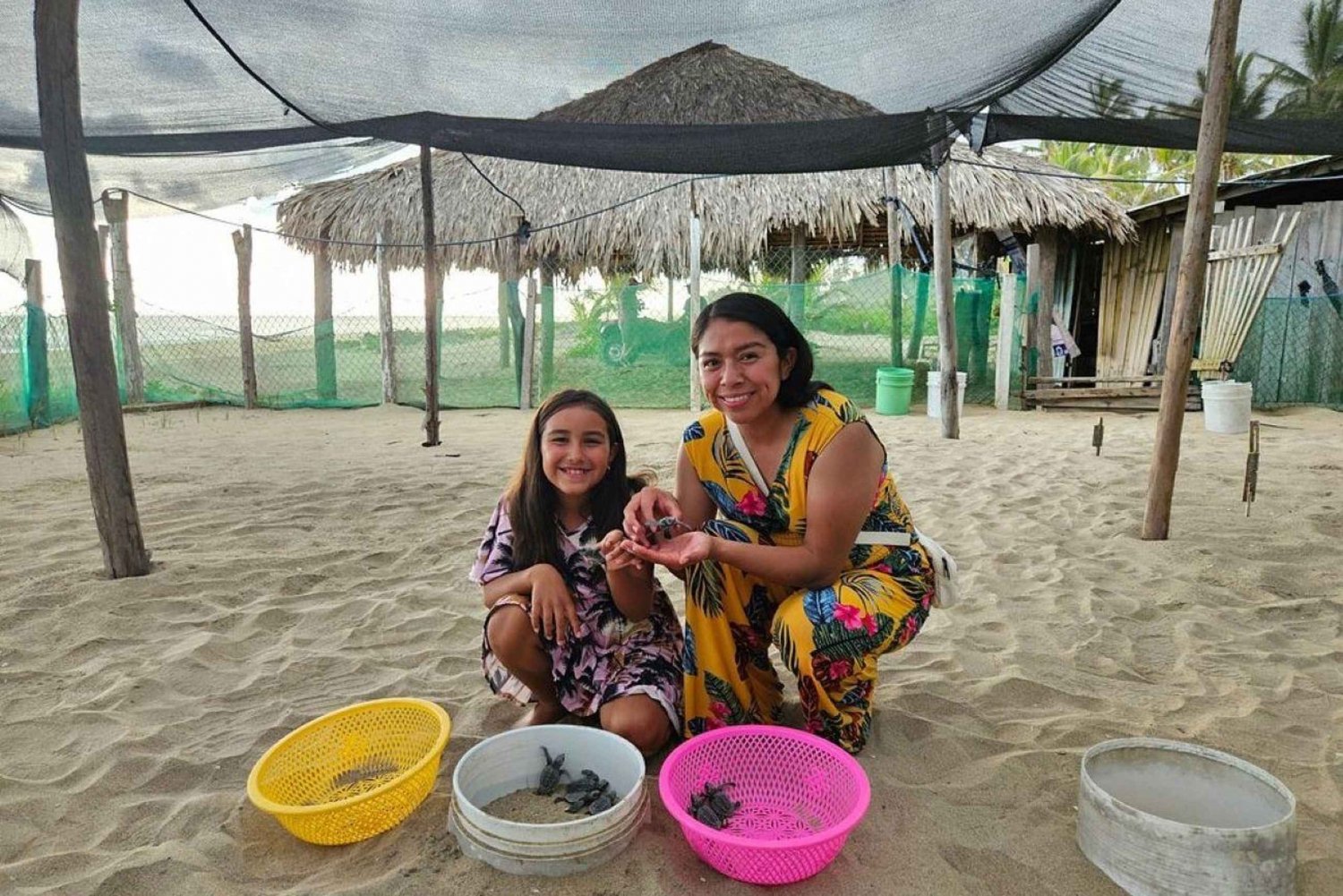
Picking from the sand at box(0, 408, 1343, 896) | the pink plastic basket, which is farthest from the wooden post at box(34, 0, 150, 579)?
the pink plastic basket

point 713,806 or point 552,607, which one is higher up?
point 552,607

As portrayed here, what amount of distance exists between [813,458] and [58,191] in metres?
3.04

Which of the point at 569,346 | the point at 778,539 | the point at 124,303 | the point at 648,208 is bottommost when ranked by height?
the point at 778,539

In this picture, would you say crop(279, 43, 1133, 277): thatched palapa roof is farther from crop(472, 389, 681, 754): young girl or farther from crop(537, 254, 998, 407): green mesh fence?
crop(472, 389, 681, 754): young girl

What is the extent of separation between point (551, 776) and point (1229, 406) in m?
7.14

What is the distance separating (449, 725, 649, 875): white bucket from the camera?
56.5 inches

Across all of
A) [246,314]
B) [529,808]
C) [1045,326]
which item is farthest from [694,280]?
[529,808]

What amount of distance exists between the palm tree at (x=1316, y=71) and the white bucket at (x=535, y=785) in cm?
421

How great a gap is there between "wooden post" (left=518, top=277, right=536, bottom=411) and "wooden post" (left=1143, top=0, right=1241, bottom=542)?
702 cm

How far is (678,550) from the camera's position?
1.66m

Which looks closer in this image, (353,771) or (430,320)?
(353,771)

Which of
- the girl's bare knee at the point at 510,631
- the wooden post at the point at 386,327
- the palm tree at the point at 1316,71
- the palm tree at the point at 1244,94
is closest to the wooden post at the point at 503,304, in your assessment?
the wooden post at the point at 386,327

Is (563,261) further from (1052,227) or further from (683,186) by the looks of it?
(1052,227)

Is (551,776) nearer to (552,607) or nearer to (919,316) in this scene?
(552,607)
